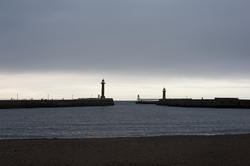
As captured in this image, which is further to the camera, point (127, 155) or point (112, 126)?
point (112, 126)

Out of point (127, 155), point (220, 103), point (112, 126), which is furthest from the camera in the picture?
point (220, 103)

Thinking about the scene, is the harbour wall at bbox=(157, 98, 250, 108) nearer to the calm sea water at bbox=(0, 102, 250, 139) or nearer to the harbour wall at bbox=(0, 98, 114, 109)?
the harbour wall at bbox=(0, 98, 114, 109)

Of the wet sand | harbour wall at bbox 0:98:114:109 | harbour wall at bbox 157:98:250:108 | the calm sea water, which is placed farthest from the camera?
harbour wall at bbox 157:98:250:108

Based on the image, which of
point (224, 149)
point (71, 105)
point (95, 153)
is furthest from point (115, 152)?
point (71, 105)

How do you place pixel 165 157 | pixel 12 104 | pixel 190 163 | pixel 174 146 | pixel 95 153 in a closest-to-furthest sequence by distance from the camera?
1. pixel 190 163
2. pixel 165 157
3. pixel 95 153
4. pixel 174 146
5. pixel 12 104

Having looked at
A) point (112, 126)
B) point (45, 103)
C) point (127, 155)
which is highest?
point (127, 155)

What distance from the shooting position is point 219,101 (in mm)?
132125

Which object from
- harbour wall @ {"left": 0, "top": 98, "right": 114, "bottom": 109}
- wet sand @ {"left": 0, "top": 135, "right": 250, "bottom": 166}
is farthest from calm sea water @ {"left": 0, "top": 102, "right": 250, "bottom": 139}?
harbour wall @ {"left": 0, "top": 98, "right": 114, "bottom": 109}

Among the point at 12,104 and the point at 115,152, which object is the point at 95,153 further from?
the point at 12,104

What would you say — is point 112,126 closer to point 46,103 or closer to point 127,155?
point 127,155

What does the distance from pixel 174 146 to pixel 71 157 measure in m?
5.53

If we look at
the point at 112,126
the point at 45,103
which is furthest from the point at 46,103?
the point at 112,126

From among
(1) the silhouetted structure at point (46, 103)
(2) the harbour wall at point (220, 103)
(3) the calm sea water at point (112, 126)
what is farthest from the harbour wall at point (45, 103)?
(3) the calm sea water at point (112, 126)

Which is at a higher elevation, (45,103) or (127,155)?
(127,155)
